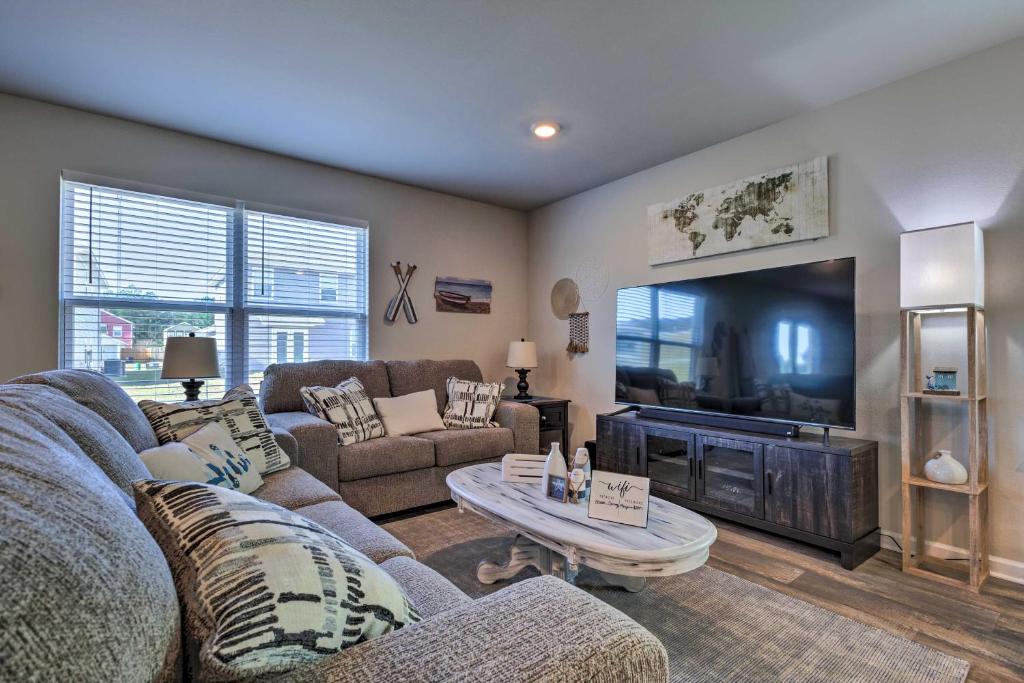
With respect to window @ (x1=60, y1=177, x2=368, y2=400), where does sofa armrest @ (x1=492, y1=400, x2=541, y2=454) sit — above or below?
below

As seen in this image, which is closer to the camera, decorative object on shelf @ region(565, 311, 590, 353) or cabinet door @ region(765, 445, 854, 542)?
cabinet door @ region(765, 445, 854, 542)

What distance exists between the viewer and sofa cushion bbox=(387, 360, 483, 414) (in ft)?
12.7

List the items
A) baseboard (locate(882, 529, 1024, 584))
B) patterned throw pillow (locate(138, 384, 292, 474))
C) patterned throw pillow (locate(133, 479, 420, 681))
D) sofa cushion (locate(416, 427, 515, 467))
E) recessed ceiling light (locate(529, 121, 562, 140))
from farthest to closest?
sofa cushion (locate(416, 427, 515, 467)) < recessed ceiling light (locate(529, 121, 562, 140)) < baseboard (locate(882, 529, 1024, 584)) < patterned throw pillow (locate(138, 384, 292, 474)) < patterned throw pillow (locate(133, 479, 420, 681))

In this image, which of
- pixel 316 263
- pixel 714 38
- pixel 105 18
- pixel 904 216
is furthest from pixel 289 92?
pixel 904 216

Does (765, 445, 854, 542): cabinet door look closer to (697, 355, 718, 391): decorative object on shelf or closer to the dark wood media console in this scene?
the dark wood media console

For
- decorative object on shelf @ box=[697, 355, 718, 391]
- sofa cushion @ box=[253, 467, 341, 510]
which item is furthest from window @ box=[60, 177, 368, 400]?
decorative object on shelf @ box=[697, 355, 718, 391]

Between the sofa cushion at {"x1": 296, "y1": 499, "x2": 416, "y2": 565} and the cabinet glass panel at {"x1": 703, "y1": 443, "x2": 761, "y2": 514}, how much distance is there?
2049 millimetres

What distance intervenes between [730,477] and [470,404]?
6.04 ft

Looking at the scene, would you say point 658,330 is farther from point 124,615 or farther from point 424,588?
point 124,615

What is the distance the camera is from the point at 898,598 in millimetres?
2121

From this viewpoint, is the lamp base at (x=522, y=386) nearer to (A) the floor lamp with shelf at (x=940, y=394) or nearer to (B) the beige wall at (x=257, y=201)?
(B) the beige wall at (x=257, y=201)

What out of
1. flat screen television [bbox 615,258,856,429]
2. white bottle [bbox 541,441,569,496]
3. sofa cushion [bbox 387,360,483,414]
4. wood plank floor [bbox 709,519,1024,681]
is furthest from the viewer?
sofa cushion [bbox 387,360,483,414]

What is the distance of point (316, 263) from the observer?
3875 millimetres

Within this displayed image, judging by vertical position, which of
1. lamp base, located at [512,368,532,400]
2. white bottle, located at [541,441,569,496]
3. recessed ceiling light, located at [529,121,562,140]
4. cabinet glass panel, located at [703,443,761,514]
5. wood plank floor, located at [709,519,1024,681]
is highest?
recessed ceiling light, located at [529,121,562,140]
